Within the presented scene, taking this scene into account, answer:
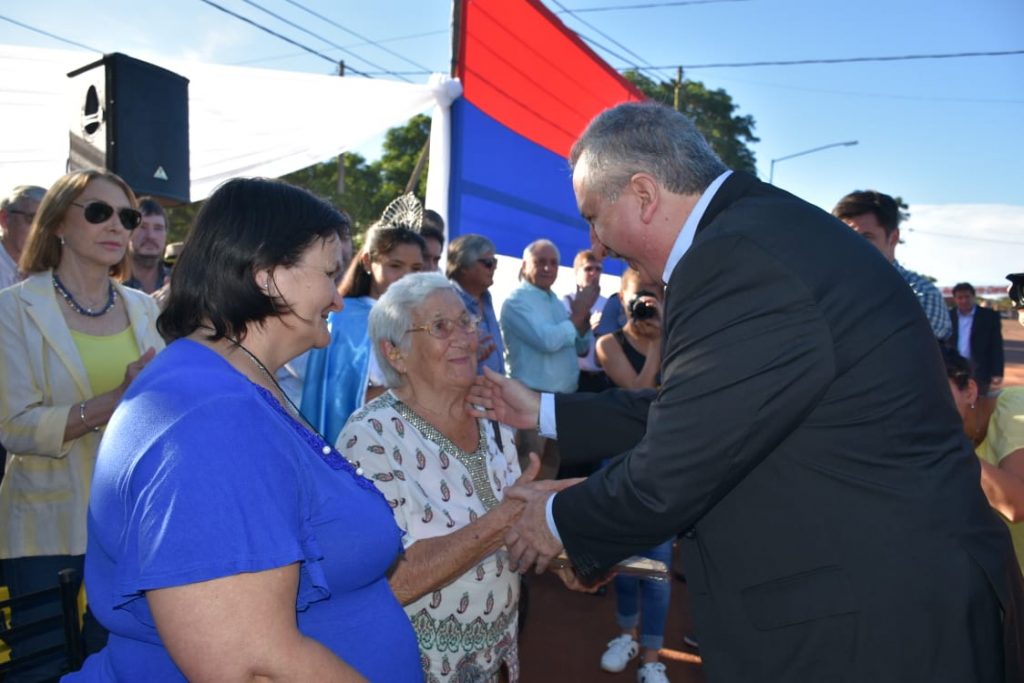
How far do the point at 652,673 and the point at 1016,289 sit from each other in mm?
2429

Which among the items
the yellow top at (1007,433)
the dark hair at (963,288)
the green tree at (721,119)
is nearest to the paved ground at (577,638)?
the yellow top at (1007,433)

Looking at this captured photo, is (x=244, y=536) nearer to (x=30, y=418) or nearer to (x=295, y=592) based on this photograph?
(x=295, y=592)

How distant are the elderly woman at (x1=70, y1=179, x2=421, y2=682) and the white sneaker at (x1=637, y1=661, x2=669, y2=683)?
254cm

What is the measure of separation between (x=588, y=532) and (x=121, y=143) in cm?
392

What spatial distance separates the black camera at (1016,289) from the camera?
2.72m

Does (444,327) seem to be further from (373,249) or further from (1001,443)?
(1001,443)

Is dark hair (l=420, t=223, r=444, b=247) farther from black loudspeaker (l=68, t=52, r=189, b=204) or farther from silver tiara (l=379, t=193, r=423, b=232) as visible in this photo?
black loudspeaker (l=68, t=52, r=189, b=204)

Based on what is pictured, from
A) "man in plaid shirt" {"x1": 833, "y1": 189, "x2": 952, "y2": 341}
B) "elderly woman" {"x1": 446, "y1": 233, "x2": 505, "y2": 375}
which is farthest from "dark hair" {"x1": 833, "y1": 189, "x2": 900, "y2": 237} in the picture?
"elderly woman" {"x1": 446, "y1": 233, "x2": 505, "y2": 375}

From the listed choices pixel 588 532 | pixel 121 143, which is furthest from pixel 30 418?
pixel 121 143

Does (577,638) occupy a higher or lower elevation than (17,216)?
lower

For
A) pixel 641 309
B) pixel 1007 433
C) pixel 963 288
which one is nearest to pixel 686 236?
pixel 1007 433

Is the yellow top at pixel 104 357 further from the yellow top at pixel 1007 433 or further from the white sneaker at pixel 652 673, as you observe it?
the yellow top at pixel 1007 433

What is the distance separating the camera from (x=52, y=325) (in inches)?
107

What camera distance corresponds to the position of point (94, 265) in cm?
293
